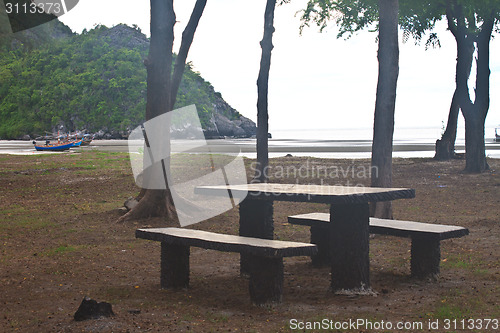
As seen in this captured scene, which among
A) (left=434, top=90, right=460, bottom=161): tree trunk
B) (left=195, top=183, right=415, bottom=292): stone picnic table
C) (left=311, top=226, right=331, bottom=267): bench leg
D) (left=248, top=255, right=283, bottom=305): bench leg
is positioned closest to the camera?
(left=248, top=255, right=283, bottom=305): bench leg

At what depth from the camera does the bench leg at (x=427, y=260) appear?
6.46 metres

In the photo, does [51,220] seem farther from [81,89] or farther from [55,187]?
[81,89]

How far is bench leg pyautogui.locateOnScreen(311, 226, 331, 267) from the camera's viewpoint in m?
7.43

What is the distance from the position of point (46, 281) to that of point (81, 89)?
106m

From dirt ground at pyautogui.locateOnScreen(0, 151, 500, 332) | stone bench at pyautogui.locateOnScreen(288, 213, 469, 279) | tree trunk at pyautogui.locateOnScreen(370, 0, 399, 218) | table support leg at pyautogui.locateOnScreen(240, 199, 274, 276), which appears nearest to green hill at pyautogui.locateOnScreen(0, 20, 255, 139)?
dirt ground at pyautogui.locateOnScreen(0, 151, 500, 332)

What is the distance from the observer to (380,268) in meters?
7.26

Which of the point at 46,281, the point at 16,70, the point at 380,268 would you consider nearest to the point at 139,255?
the point at 46,281

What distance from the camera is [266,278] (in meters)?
5.46

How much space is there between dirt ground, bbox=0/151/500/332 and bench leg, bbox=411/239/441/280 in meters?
0.13

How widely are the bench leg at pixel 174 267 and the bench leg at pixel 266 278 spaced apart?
1.04m

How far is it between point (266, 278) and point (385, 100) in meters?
6.43

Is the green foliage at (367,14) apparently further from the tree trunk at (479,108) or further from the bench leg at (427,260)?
the bench leg at (427,260)

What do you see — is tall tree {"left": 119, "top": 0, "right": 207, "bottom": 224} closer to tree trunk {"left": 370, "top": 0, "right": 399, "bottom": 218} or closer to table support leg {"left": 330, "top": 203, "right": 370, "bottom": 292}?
tree trunk {"left": 370, "top": 0, "right": 399, "bottom": 218}

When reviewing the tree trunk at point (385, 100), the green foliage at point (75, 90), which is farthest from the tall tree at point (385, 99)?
the green foliage at point (75, 90)
